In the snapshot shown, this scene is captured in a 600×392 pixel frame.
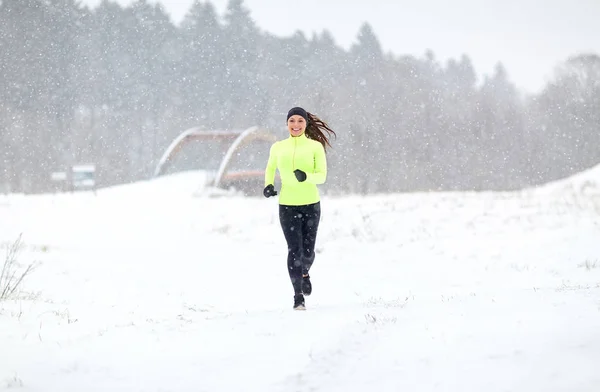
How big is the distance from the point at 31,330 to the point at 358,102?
48749 mm

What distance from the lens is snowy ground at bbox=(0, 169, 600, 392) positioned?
361cm

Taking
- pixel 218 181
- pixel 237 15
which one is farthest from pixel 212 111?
→ pixel 218 181

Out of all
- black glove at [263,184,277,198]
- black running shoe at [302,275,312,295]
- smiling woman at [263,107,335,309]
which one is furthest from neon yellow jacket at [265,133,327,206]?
black running shoe at [302,275,312,295]

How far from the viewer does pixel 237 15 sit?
199ft

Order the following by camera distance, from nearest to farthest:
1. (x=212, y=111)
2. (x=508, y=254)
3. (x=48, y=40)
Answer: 1. (x=508, y=254)
2. (x=48, y=40)
3. (x=212, y=111)

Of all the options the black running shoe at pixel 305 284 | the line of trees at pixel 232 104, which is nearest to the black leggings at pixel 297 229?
the black running shoe at pixel 305 284

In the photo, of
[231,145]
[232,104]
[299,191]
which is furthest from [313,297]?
[232,104]

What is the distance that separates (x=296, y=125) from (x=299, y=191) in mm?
676

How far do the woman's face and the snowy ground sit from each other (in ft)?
5.84

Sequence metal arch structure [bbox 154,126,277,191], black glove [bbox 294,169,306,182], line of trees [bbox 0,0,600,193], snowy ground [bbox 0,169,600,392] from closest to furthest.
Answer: snowy ground [bbox 0,169,600,392], black glove [bbox 294,169,306,182], metal arch structure [bbox 154,126,277,191], line of trees [bbox 0,0,600,193]

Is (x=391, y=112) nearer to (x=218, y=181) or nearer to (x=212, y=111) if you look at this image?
(x=212, y=111)

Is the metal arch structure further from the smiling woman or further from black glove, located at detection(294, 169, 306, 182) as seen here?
→ black glove, located at detection(294, 169, 306, 182)

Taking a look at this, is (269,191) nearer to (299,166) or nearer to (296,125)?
(299,166)

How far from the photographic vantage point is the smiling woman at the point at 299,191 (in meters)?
6.11
